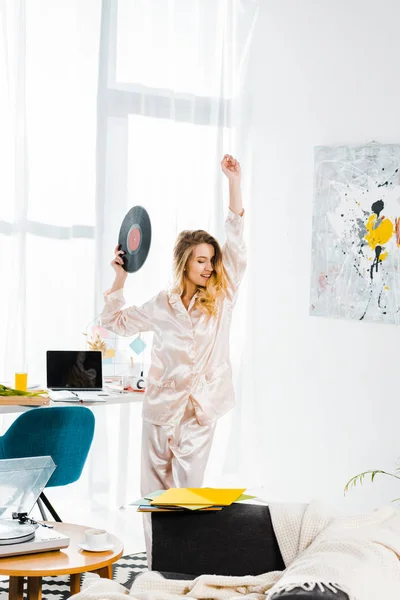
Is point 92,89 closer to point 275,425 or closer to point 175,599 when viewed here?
point 275,425

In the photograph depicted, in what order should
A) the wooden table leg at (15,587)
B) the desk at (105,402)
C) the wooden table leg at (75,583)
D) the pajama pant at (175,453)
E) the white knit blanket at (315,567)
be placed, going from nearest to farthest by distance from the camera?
the white knit blanket at (315,567)
the wooden table leg at (15,587)
the wooden table leg at (75,583)
the pajama pant at (175,453)
the desk at (105,402)

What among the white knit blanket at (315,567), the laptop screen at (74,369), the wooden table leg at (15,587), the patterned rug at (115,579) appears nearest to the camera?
the white knit blanket at (315,567)

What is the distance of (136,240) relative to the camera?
4066 mm

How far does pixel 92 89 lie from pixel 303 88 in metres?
1.09

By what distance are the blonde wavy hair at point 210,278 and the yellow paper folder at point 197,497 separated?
1082mm

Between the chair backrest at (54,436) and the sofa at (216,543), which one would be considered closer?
the sofa at (216,543)

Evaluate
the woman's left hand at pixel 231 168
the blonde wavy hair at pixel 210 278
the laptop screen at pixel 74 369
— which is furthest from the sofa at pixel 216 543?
the laptop screen at pixel 74 369

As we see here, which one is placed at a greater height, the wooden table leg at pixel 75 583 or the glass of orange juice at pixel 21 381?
the glass of orange juice at pixel 21 381

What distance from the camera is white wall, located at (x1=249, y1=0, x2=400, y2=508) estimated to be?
14.8 ft

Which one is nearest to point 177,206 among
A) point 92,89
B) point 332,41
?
point 92,89

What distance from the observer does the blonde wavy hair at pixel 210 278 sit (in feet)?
12.0

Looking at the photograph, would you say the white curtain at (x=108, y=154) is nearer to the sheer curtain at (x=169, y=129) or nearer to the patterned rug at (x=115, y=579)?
the sheer curtain at (x=169, y=129)

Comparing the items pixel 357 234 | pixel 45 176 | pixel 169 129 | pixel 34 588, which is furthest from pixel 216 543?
pixel 169 129

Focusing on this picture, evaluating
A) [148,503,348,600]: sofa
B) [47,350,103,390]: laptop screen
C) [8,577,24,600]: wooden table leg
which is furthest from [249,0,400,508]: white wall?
[8,577,24,600]: wooden table leg
